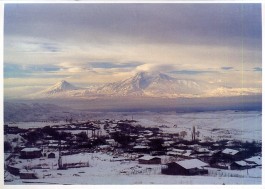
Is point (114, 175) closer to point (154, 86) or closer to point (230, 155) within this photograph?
point (154, 86)

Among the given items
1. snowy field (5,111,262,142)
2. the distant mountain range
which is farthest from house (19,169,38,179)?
the distant mountain range

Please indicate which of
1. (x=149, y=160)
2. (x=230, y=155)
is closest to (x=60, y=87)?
(x=149, y=160)

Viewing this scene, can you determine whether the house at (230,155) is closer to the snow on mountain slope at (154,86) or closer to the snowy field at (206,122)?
the snowy field at (206,122)

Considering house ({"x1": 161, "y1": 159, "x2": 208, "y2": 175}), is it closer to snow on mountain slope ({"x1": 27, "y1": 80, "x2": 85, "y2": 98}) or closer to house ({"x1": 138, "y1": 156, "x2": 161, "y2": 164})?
house ({"x1": 138, "y1": 156, "x2": 161, "y2": 164})

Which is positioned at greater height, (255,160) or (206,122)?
(206,122)

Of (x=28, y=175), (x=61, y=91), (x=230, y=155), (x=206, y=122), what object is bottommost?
(x=28, y=175)

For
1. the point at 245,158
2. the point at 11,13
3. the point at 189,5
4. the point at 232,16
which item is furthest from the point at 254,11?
the point at 11,13

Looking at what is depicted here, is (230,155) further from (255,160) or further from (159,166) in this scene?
(159,166)
